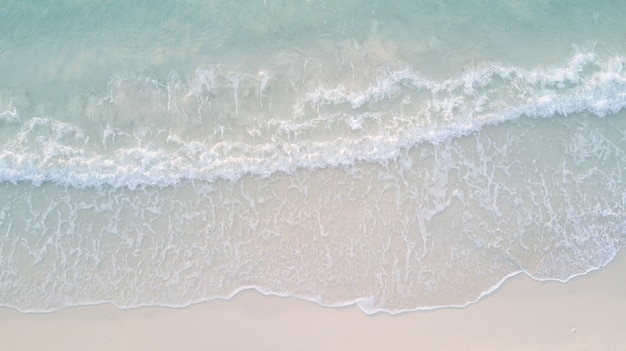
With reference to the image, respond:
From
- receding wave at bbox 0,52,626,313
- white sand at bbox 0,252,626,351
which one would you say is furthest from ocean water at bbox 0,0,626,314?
white sand at bbox 0,252,626,351

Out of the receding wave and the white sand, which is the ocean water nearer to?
the receding wave

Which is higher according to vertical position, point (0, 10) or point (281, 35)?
point (0, 10)

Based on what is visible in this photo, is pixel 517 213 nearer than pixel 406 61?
Yes

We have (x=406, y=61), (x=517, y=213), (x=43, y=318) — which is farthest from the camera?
(x=406, y=61)

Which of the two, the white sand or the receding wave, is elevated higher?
the receding wave

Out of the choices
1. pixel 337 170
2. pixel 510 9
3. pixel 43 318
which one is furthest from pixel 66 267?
pixel 510 9

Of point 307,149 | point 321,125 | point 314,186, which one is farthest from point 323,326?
point 321,125

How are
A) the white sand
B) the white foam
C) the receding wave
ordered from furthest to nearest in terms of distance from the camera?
the white foam → the receding wave → the white sand

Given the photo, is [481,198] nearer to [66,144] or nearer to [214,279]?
[214,279]
